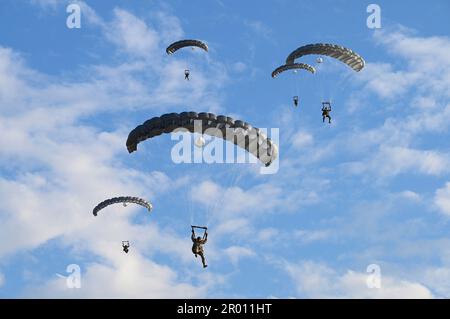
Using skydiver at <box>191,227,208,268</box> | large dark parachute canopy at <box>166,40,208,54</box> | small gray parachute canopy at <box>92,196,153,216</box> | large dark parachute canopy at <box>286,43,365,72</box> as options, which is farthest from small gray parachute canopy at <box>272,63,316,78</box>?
skydiver at <box>191,227,208,268</box>

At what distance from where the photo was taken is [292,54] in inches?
1922

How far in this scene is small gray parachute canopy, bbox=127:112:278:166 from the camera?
3212 cm

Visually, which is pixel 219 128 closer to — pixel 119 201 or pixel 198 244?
pixel 198 244

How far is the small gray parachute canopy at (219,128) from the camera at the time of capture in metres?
32.1

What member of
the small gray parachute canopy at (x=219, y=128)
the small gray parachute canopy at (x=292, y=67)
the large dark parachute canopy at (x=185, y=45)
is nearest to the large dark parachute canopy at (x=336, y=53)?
the small gray parachute canopy at (x=292, y=67)

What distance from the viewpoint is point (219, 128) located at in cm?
3222

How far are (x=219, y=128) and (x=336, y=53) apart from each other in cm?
1691

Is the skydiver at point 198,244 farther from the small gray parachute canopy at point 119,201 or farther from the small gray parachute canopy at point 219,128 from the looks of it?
the small gray parachute canopy at point 119,201

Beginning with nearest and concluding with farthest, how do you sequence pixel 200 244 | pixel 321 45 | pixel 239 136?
pixel 239 136 → pixel 200 244 → pixel 321 45

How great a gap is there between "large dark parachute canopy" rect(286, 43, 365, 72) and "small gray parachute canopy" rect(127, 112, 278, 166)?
1526cm
